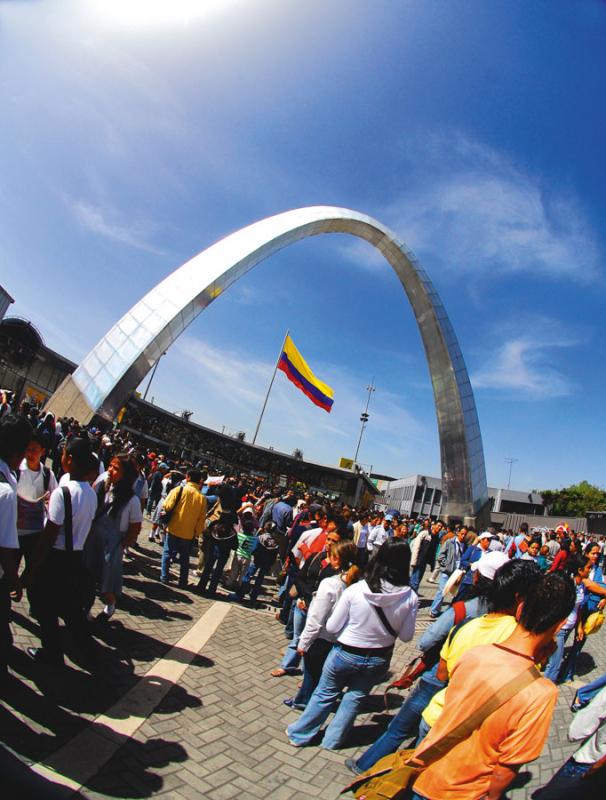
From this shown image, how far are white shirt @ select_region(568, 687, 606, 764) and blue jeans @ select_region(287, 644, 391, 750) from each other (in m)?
1.18

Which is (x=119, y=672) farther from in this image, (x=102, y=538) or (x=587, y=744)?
(x=587, y=744)

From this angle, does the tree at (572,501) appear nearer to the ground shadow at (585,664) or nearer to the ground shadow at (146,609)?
the ground shadow at (585,664)

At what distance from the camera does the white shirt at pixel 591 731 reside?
2.22m

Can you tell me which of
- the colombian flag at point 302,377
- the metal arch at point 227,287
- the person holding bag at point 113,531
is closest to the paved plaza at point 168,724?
the person holding bag at point 113,531

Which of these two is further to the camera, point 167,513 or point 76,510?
point 167,513

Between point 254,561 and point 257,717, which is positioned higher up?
point 254,561

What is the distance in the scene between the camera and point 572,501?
6656 centimetres

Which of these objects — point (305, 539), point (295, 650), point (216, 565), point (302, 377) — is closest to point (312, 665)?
point (295, 650)

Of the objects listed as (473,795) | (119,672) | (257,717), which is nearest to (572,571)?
(257,717)

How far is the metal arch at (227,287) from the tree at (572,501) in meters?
48.9

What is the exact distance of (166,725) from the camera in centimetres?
297

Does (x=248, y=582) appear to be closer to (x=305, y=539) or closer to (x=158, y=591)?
(x=158, y=591)

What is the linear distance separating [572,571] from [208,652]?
16.5 feet

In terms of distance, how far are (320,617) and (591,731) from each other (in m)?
1.77
